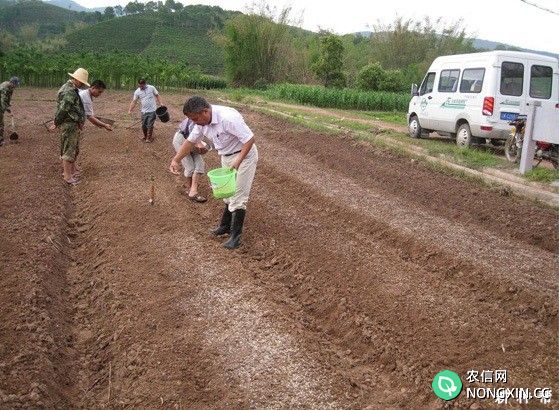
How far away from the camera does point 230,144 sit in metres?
5.62

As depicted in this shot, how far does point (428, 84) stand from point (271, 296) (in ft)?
38.1

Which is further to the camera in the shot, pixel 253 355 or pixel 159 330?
pixel 159 330

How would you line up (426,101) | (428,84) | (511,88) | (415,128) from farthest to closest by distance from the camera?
(415,128) < (428,84) < (426,101) < (511,88)

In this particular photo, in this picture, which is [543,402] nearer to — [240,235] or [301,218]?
[240,235]

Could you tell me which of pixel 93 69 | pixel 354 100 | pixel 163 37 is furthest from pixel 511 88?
pixel 163 37

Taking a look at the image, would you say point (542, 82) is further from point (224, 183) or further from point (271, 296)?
point (271, 296)

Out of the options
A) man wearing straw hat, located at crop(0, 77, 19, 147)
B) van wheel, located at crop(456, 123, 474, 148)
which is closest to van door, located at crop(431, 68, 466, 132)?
van wheel, located at crop(456, 123, 474, 148)

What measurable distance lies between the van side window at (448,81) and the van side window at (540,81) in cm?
177

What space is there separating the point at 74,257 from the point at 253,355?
3.09 meters

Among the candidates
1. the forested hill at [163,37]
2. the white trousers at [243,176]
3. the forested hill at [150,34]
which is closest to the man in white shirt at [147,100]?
the white trousers at [243,176]

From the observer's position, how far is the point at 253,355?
12.3ft

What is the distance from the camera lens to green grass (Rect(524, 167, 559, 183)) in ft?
30.3

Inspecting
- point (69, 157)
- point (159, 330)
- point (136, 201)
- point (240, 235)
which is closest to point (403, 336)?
point (159, 330)

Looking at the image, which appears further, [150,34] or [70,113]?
[150,34]
